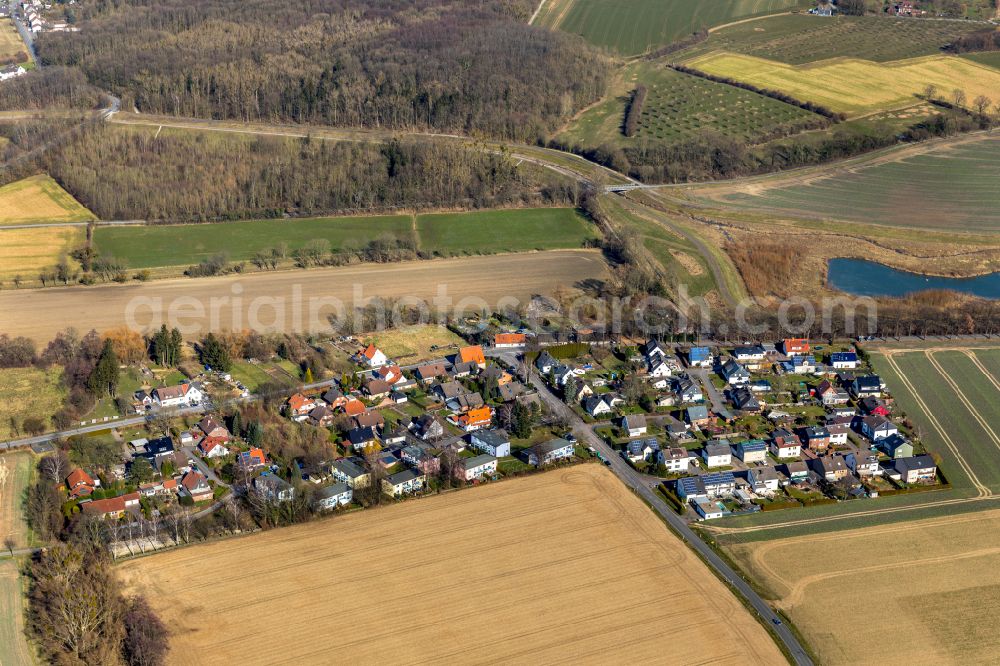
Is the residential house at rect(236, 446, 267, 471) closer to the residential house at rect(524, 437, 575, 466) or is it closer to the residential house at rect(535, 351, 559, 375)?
the residential house at rect(524, 437, 575, 466)

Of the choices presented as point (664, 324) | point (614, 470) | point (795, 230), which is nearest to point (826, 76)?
point (795, 230)

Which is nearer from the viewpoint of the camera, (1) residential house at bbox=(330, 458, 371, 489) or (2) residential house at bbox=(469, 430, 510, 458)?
(1) residential house at bbox=(330, 458, 371, 489)

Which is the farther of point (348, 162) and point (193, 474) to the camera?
point (348, 162)

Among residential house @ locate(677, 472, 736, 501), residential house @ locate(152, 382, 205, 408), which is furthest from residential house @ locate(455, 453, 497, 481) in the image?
residential house @ locate(152, 382, 205, 408)

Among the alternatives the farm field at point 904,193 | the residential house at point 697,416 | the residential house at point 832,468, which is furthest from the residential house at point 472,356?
the farm field at point 904,193

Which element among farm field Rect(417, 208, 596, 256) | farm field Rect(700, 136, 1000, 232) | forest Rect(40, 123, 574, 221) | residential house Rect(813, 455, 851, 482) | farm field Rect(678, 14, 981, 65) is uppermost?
farm field Rect(678, 14, 981, 65)

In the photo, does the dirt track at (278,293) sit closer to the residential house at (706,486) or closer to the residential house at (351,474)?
the residential house at (351,474)

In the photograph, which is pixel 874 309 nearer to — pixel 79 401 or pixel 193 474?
pixel 193 474
